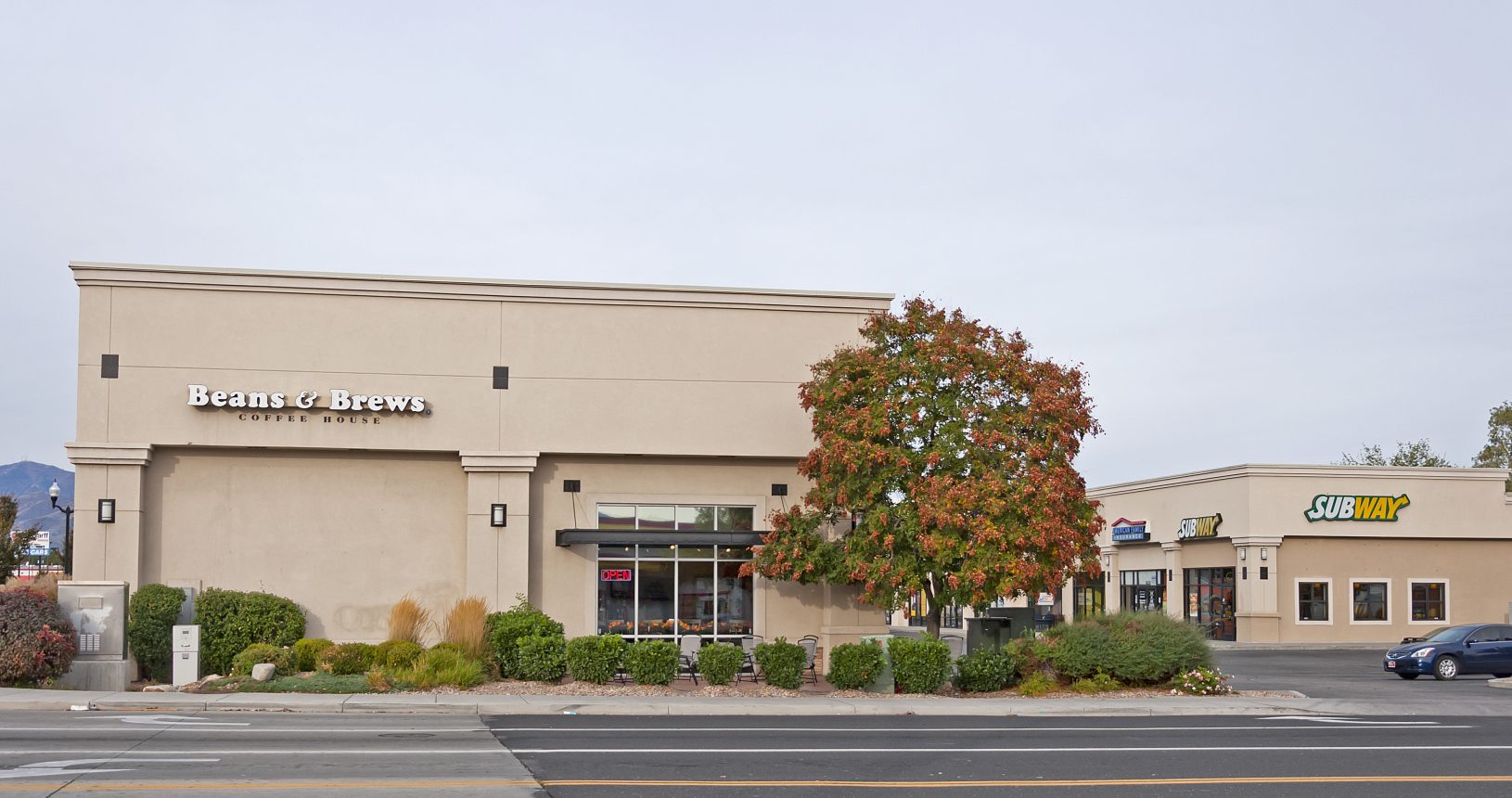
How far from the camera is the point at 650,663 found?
23.6 m

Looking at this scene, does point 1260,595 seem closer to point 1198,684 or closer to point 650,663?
point 1198,684

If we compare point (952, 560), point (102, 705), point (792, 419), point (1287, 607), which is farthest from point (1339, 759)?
point (1287, 607)

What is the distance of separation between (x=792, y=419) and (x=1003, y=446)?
5.20 meters

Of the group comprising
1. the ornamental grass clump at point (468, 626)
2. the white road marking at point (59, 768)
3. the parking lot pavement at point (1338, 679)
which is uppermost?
the ornamental grass clump at point (468, 626)

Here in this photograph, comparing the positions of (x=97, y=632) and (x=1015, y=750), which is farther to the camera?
(x=97, y=632)

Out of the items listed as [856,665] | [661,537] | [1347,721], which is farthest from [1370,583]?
[661,537]

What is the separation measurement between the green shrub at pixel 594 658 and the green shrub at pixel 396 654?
8.98ft

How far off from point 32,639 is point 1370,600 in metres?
40.9

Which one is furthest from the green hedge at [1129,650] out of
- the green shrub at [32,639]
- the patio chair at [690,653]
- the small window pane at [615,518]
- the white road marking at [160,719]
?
the green shrub at [32,639]

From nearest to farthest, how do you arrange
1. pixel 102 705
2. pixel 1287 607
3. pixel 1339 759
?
pixel 1339 759 → pixel 102 705 → pixel 1287 607

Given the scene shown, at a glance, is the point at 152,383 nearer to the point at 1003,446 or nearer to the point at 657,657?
the point at 657,657

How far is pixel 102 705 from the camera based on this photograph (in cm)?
1998

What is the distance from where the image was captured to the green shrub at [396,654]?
78.1ft

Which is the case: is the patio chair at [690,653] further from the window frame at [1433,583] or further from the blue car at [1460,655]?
the window frame at [1433,583]
